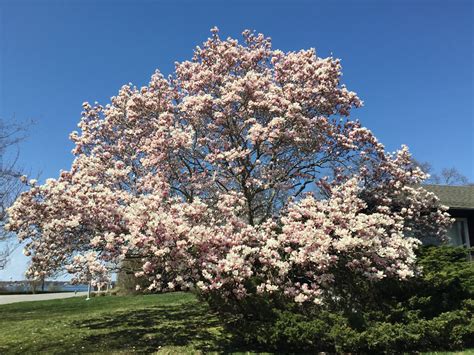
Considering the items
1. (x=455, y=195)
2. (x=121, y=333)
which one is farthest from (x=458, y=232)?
(x=121, y=333)

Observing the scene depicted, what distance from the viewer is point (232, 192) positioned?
394 inches

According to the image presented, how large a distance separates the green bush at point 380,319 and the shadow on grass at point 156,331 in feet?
2.55

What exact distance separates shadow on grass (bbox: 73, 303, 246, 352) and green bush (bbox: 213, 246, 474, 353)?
778 millimetres

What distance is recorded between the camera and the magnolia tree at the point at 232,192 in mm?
8141

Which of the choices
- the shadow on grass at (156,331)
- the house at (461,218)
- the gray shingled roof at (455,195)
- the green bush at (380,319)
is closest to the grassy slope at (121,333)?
the shadow on grass at (156,331)

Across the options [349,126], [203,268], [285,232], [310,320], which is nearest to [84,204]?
[203,268]

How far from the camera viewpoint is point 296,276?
902cm

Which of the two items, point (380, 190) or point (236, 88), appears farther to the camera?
point (380, 190)

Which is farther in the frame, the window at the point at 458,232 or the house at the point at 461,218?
the window at the point at 458,232

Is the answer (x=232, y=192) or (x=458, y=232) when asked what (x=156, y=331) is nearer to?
(x=232, y=192)

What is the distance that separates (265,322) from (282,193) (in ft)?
13.3

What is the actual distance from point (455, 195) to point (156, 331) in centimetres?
1590

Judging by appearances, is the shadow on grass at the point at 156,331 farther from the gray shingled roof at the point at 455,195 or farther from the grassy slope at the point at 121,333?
the gray shingled roof at the point at 455,195

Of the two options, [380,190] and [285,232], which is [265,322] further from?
[380,190]
